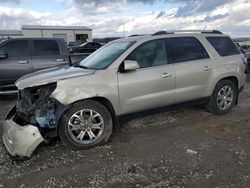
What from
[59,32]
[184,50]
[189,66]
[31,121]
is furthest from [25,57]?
[59,32]

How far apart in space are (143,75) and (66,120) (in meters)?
1.51

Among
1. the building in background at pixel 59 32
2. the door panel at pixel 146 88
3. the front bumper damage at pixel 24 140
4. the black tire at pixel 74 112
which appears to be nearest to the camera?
the front bumper damage at pixel 24 140

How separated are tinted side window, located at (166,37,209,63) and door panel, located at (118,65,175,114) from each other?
284mm

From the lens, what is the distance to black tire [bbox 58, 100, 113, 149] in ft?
14.9

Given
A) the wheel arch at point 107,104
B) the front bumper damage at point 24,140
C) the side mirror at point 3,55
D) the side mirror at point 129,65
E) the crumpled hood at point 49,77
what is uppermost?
the side mirror at point 3,55

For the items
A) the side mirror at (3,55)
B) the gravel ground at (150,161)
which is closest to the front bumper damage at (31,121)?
the gravel ground at (150,161)

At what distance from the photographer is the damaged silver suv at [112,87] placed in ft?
15.0

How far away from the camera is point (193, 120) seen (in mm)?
6121

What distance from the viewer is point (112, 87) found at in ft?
15.9

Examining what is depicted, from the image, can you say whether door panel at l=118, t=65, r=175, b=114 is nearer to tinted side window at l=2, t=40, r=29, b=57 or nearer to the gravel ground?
the gravel ground

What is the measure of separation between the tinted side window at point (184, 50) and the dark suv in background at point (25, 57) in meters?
4.43

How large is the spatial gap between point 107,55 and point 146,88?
3.10 ft

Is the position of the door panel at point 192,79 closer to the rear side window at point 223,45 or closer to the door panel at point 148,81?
the door panel at point 148,81

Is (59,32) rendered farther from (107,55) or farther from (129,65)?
(129,65)
